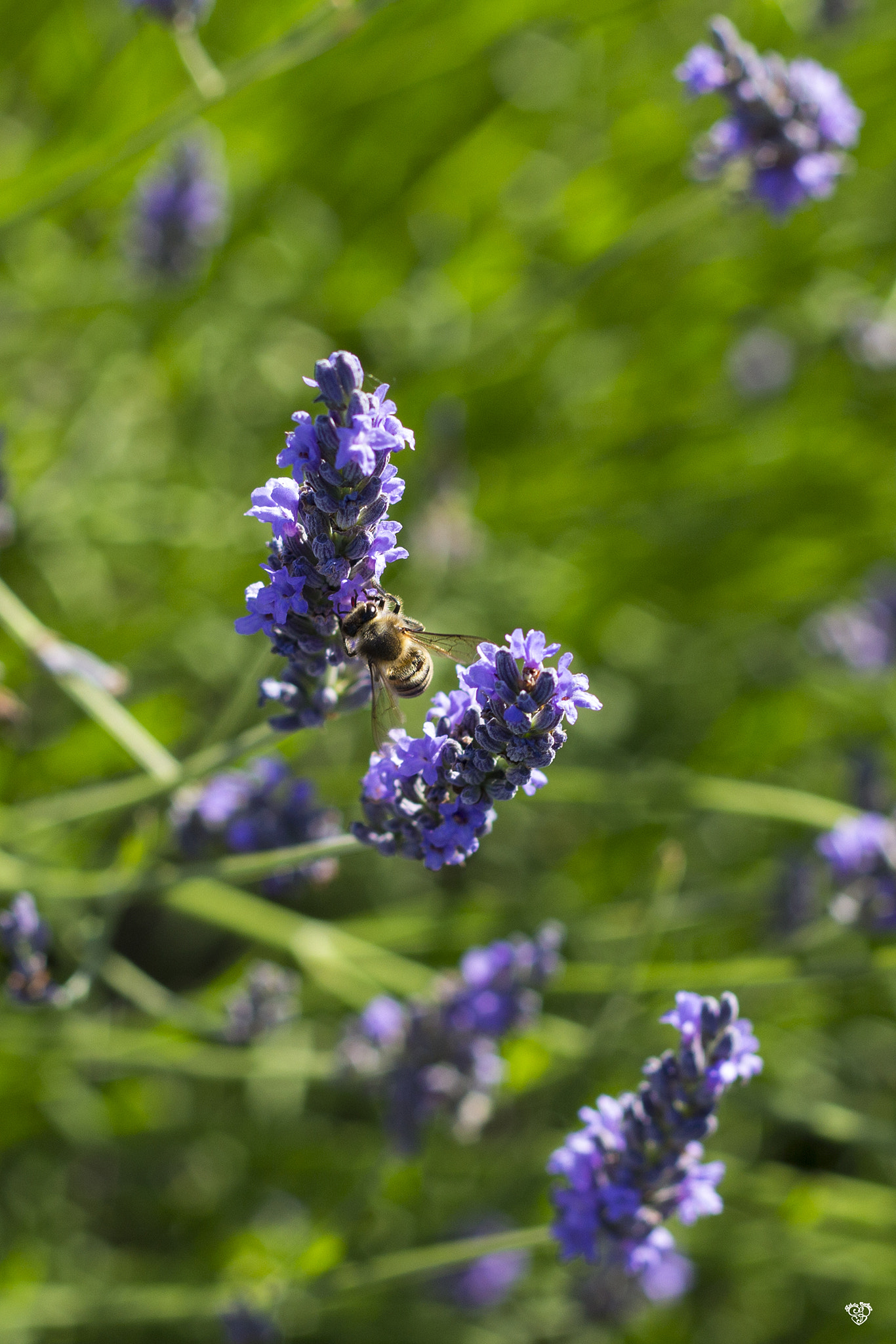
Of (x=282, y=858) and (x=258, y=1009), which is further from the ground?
(x=258, y=1009)

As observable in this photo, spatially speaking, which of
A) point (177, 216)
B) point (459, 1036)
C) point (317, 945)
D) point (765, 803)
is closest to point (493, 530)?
point (177, 216)

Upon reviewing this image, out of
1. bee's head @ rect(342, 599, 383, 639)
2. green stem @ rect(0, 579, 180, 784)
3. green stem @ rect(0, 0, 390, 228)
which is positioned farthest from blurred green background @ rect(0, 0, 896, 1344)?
bee's head @ rect(342, 599, 383, 639)

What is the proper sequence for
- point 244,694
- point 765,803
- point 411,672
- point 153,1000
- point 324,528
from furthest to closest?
point 765,803, point 153,1000, point 411,672, point 244,694, point 324,528

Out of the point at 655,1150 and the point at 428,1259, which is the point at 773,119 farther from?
the point at 428,1259

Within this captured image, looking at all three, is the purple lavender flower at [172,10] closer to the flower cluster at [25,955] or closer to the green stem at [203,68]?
the green stem at [203,68]

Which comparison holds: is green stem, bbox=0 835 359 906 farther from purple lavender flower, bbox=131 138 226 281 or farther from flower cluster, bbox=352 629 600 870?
purple lavender flower, bbox=131 138 226 281

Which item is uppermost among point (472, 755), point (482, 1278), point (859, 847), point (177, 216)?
point (177, 216)

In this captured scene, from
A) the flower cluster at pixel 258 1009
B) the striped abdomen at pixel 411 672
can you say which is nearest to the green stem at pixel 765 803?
the striped abdomen at pixel 411 672

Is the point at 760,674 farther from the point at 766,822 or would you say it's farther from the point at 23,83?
the point at 23,83
